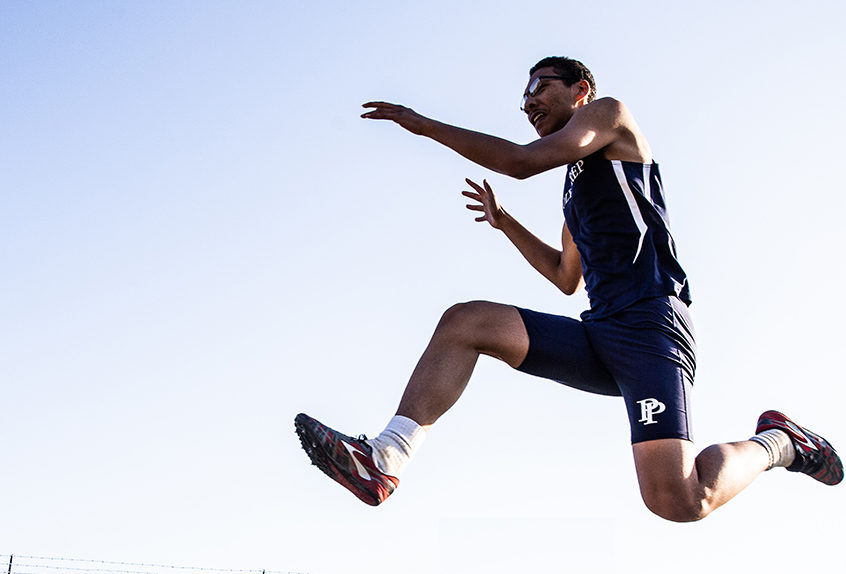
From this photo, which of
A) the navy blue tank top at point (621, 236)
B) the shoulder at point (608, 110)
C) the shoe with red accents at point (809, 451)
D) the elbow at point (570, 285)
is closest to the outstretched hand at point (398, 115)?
the shoulder at point (608, 110)

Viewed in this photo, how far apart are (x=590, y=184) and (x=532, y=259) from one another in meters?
0.96

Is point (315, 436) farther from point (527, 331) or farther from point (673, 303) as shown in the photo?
point (673, 303)

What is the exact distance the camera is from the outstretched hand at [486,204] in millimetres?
5613

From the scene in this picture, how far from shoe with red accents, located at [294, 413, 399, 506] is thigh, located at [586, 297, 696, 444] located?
3.95 ft

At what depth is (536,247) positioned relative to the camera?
5.62 meters

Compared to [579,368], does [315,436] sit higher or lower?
lower

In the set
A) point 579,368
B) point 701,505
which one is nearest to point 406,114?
point 579,368

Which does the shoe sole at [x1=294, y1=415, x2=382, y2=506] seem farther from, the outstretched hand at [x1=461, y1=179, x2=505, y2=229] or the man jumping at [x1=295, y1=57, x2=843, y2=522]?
the outstretched hand at [x1=461, y1=179, x2=505, y2=229]

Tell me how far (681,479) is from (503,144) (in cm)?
166

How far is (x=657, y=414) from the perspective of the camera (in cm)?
438

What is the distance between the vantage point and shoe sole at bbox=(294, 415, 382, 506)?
3865 mm

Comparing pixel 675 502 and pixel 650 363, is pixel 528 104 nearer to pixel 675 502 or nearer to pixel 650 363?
pixel 650 363

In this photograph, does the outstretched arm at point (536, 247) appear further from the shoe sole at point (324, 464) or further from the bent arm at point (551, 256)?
the shoe sole at point (324, 464)

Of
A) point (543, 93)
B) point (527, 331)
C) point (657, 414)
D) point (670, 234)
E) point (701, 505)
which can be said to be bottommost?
point (701, 505)
